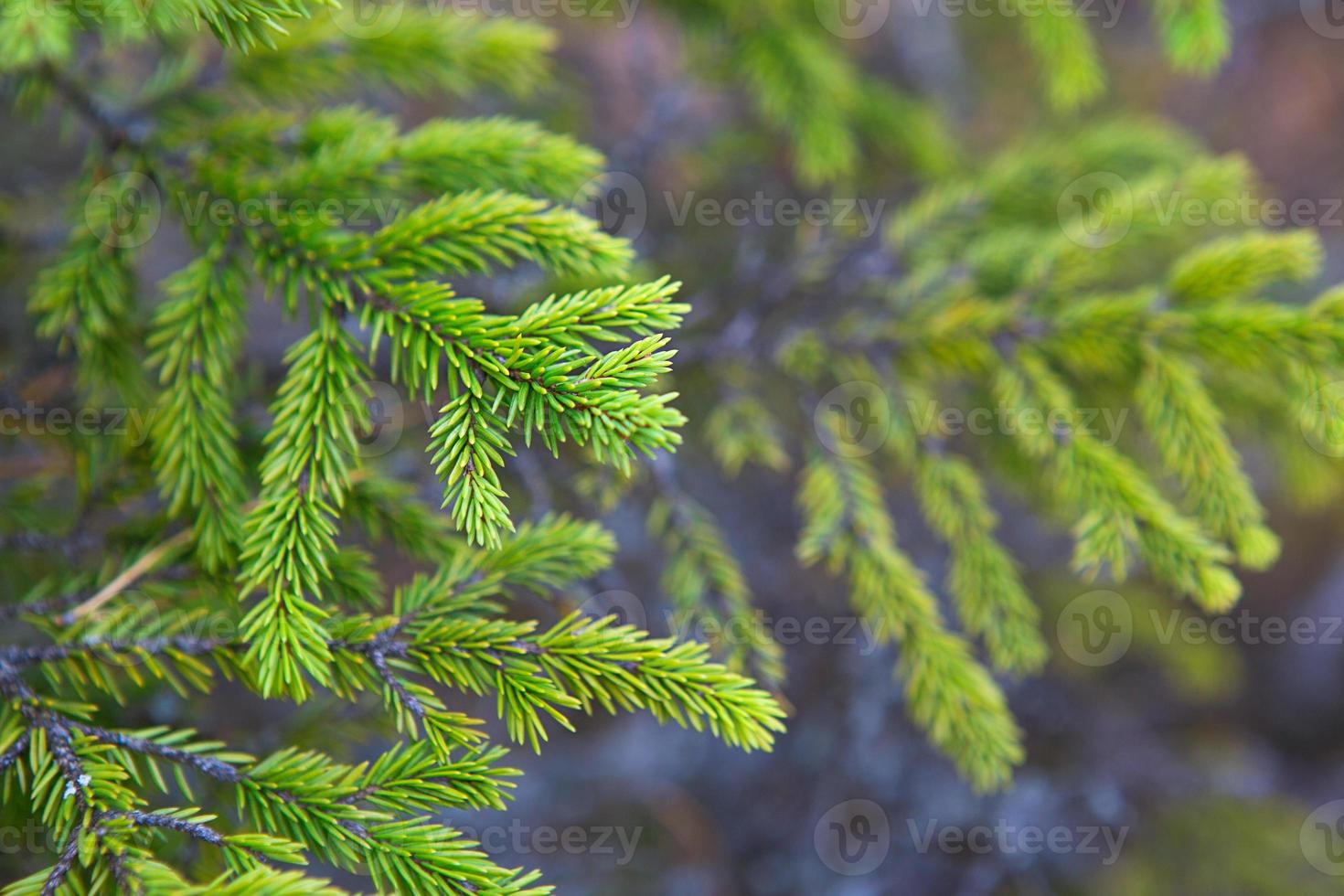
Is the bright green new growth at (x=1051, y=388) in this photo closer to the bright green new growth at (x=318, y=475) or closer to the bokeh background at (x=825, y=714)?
the bokeh background at (x=825, y=714)

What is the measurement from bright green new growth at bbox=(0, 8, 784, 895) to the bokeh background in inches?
20.2

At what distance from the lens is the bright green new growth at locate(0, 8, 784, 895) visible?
3.42 feet

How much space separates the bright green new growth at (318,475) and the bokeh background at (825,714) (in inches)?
20.2


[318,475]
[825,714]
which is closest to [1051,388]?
[318,475]

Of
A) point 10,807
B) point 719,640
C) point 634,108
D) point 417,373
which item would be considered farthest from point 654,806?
point 634,108

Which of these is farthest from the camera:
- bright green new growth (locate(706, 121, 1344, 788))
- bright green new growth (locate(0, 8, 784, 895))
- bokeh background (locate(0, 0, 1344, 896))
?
bokeh background (locate(0, 0, 1344, 896))

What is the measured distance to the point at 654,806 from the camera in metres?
2.88

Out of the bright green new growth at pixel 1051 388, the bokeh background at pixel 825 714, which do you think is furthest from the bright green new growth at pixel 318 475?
the bright green new growth at pixel 1051 388

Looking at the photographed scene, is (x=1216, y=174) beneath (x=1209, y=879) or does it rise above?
above

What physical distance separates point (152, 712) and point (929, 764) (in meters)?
2.37

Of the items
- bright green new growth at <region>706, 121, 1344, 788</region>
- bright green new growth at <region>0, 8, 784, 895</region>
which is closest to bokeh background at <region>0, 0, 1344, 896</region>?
bright green new growth at <region>706, 121, 1344, 788</region>

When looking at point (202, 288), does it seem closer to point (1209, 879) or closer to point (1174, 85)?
point (1209, 879)

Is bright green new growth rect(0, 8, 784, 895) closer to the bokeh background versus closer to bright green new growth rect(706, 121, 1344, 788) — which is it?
the bokeh background

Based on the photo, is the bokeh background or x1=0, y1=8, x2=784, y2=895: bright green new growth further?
the bokeh background
